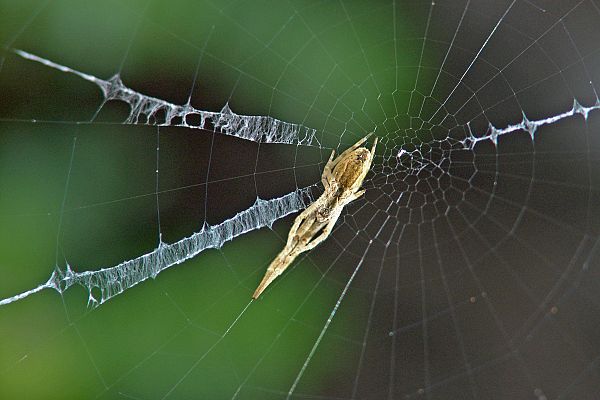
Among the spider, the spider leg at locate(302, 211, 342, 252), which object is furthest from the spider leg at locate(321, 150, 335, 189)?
the spider leg at locate(302, 211, 342, 252)

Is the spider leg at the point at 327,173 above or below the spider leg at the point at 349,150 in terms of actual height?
below

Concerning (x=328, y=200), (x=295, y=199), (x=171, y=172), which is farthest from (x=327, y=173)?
(x=171, y=172)

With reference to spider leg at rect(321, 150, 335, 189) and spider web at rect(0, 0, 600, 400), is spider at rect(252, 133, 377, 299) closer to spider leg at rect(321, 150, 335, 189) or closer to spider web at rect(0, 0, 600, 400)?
spider leg at rect(321, 150, 335, 189)

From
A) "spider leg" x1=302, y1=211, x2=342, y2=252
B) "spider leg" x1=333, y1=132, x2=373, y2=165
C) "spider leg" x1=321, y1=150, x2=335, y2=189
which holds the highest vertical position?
"spider leg" x1=333, y1=132, x2=373, y2=165

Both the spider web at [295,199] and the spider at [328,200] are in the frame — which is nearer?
the spider web at [295,199]

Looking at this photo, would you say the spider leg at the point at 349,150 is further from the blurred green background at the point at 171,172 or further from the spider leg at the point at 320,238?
the spider leg at the point at 320,238

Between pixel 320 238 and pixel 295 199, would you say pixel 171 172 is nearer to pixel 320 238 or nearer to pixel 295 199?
pixel 295 199

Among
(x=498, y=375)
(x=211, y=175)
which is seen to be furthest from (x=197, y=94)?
(x=498, y=375)

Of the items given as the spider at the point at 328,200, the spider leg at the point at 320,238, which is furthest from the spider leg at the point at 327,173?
the spider leg at the point at 320,238
